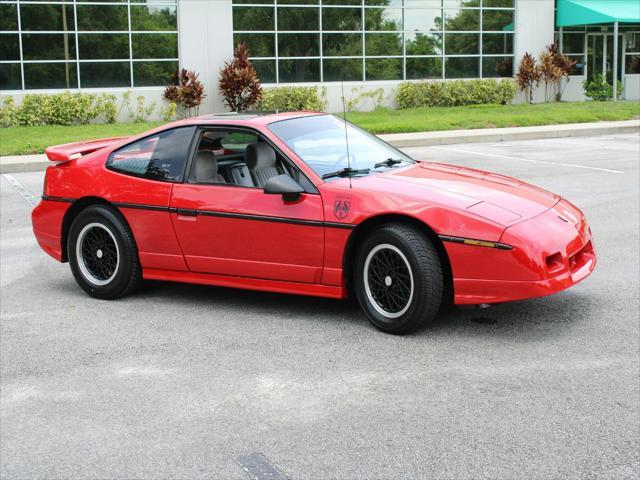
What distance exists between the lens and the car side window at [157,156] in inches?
283

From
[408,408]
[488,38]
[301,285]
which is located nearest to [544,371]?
[408,408]

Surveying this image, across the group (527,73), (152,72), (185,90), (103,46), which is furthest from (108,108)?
(527,73)

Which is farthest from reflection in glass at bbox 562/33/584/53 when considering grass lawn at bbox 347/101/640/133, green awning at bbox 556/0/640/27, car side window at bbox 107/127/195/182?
car side window at bbox 107/127/195/182

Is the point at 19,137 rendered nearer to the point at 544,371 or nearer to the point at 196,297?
the point at 196,297

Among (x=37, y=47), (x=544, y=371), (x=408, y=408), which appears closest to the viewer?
(x=408, y=408)

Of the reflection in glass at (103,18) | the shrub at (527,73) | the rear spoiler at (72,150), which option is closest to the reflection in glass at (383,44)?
the shrub at (527,73)

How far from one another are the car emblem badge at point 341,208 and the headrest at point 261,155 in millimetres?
735

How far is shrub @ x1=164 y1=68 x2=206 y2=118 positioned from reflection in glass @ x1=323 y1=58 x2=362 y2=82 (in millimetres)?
4618

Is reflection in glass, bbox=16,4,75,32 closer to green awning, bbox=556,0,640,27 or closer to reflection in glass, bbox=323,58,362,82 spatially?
reflection in glass, bbox=323,58,362,82

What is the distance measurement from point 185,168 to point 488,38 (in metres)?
27.8

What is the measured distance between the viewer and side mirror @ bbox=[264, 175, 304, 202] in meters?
6.46

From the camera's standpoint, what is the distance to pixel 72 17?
26.5m

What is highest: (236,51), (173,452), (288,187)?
(236,51)

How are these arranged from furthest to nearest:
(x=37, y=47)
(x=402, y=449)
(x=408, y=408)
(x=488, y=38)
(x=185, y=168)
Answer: (x=488, y=38)
(x=37, y=47)
(x=185, y=168)
(x=408, y=408)
(x=402, y=449)
